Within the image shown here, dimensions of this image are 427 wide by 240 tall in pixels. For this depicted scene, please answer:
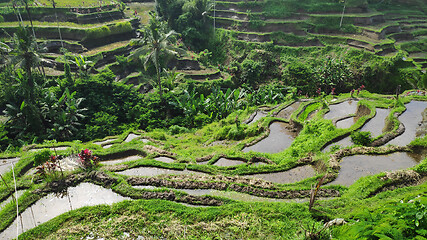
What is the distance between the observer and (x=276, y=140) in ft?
46.6

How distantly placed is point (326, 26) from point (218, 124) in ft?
68.8

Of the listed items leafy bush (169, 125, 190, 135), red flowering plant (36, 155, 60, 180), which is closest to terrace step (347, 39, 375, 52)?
leafy bush (169, 125, 190, 135)

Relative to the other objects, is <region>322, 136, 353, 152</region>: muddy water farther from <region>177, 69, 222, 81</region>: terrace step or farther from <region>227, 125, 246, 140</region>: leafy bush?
<region>177, 69, 222, 81</region>: terrace step

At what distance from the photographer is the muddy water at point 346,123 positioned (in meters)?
15.1

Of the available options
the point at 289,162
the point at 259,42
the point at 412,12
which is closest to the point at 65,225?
the point at 289,162

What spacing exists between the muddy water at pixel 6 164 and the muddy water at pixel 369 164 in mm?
13348

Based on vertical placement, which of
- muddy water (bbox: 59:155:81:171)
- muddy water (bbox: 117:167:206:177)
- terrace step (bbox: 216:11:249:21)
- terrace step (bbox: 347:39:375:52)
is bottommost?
muddy water (bbox: 117:167:206:177)

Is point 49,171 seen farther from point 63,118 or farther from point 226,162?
point 63,118

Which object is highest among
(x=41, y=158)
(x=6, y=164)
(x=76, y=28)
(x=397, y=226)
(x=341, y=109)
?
(x=76, y=28)

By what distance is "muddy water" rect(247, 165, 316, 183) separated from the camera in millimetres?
10095

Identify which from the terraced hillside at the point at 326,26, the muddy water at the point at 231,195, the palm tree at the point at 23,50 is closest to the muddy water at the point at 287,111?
the muddy water at the point at 231,195

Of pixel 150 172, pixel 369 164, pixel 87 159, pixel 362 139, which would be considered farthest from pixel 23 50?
pixel 369 164

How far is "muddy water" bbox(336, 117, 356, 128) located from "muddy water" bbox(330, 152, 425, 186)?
13.5ft

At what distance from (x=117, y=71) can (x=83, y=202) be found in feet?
66.1
